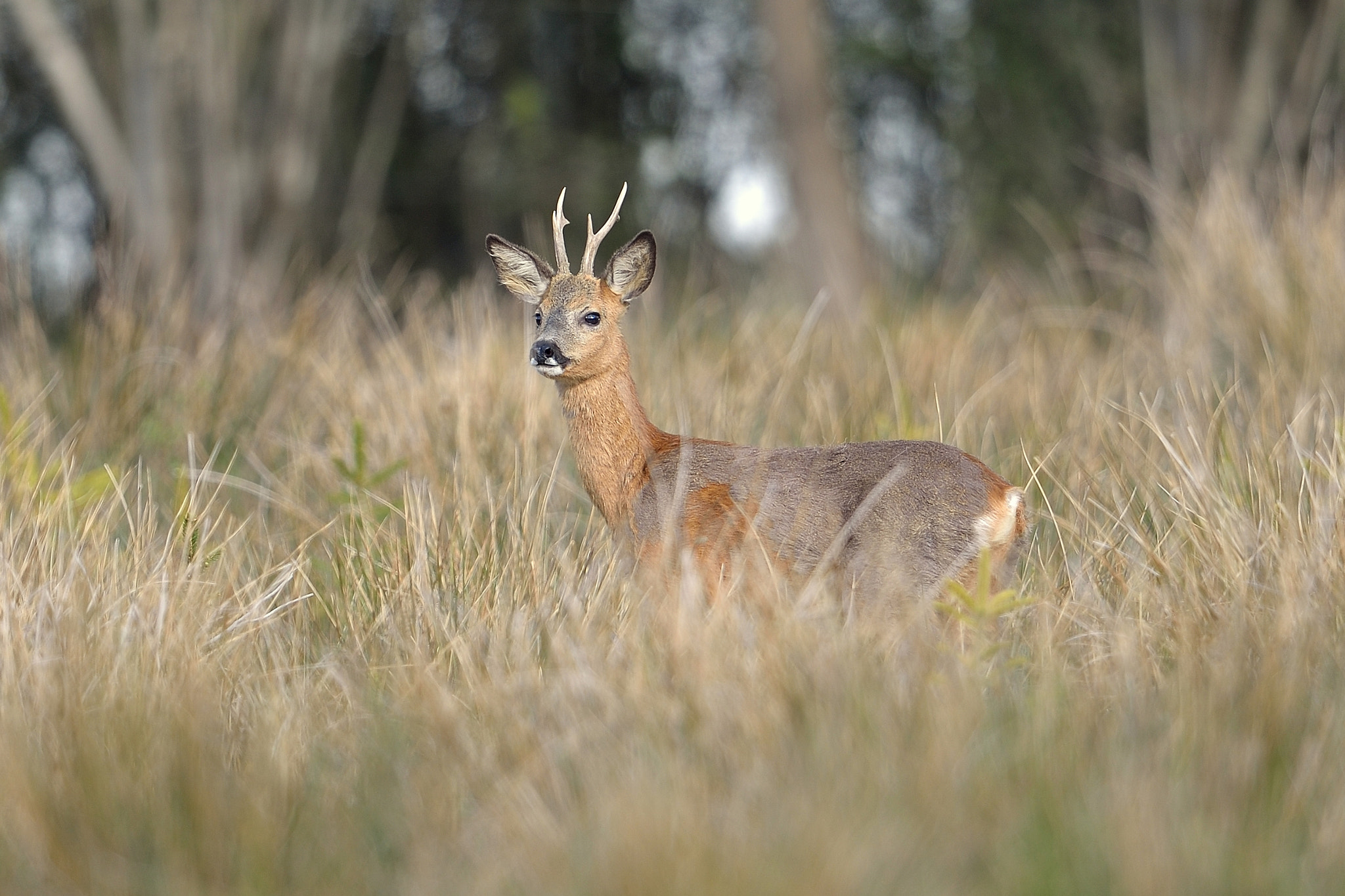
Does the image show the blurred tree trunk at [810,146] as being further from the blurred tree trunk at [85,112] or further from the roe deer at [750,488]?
the roe deer at [750,488]

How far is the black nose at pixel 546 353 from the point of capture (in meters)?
3.81

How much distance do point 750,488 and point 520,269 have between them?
1.09 m

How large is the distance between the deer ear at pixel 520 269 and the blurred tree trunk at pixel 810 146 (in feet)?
20.4

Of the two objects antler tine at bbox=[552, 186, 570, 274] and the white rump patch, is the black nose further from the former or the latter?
the white rump patch

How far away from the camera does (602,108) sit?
17688mm

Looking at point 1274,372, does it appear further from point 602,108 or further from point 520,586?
point 602,108

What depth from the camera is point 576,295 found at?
4.06 meters

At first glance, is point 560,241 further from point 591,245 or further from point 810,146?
point 810,146

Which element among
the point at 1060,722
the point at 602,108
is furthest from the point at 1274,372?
the point at 602,108

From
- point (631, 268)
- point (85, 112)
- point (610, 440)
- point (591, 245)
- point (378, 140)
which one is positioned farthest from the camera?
point (378, 140)

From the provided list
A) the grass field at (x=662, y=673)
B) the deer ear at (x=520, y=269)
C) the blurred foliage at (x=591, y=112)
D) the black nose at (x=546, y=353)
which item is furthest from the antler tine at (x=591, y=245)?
the blurred foliage at (x=591, y=112)

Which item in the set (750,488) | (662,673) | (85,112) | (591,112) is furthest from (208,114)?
(662,673)

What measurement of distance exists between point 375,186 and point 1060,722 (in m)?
15.9

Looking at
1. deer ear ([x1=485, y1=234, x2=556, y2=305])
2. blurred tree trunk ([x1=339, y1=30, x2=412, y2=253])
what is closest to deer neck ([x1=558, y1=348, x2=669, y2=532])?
deer ear ([x1=485, y1=234, x2=556, y2=305])
